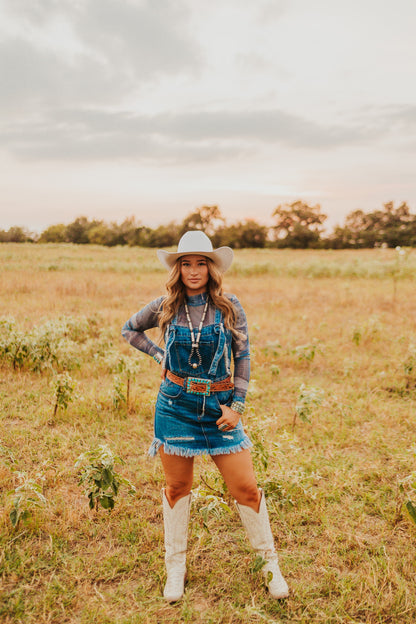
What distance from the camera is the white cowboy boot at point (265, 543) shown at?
8.98 ft

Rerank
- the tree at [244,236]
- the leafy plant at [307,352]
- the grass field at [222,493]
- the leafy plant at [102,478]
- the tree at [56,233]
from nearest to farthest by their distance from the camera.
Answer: the grass field at [222,493]
the leafy plant at [102,478]
the leafy plant at [307,352]
the tree at [244,236]
the tree at [56,233]

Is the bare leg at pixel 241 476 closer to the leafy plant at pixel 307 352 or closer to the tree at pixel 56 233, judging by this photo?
the leafy plant at pixel 307 352

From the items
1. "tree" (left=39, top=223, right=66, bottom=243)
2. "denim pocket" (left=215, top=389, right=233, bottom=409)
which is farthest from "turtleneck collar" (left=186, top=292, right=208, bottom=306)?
"tree" (left=39, top=223, right=66, bottom=243)

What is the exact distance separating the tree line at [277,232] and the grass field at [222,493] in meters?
45.1

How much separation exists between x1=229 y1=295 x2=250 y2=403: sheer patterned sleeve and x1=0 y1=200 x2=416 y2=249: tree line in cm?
4854

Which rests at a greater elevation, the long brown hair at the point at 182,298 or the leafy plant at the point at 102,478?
the long brown hair at the point at 182,298

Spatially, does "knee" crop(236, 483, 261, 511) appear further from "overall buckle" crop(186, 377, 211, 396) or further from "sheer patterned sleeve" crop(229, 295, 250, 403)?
"overall buckle" crop(186, 377, 211, 396)

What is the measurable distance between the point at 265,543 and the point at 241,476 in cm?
54

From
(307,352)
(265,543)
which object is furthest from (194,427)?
(307,352)

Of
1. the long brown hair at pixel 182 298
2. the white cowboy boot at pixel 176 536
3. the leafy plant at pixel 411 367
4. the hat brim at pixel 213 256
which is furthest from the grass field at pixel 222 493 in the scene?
the hat brim at pixel 213 256

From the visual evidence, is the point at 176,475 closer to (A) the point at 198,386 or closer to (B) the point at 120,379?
(A) the point at 198,386

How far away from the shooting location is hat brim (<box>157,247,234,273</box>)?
2699 mm

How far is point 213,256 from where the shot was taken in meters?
2.78

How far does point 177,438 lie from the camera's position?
2.67 m
